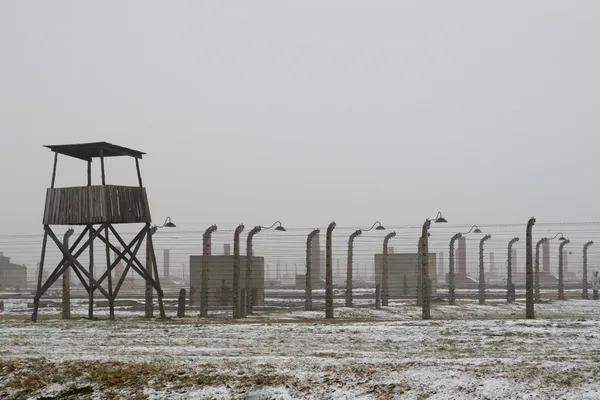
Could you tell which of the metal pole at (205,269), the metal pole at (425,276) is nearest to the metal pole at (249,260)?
the metal pole at (205,269)

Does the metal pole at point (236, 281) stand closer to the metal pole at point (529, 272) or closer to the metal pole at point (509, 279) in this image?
the metal pole at point (529, 272)

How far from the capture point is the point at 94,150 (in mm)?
24094

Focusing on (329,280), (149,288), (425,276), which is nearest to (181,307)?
(149,288)

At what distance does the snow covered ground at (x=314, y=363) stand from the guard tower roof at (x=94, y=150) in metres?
7.89

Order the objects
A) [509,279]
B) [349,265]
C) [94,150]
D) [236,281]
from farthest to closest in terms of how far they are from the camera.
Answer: [509,279] < [349,265] < [94,150] < [236,281]

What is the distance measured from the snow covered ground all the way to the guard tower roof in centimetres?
789

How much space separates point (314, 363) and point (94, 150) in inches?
617

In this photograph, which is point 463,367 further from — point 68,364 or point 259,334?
point 259,334

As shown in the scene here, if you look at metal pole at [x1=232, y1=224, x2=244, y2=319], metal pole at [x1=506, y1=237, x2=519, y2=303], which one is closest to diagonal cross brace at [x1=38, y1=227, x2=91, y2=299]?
metal pole at [x1=232, y1=224, x2=244, y2=319]

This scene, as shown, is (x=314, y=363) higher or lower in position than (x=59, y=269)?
lower

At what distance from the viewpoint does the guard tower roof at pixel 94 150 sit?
75.8ft

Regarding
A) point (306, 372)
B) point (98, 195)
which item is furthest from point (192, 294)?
point (306, 372)

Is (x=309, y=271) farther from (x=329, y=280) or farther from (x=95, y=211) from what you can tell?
(x=95, y=211)

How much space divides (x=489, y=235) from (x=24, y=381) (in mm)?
26197
